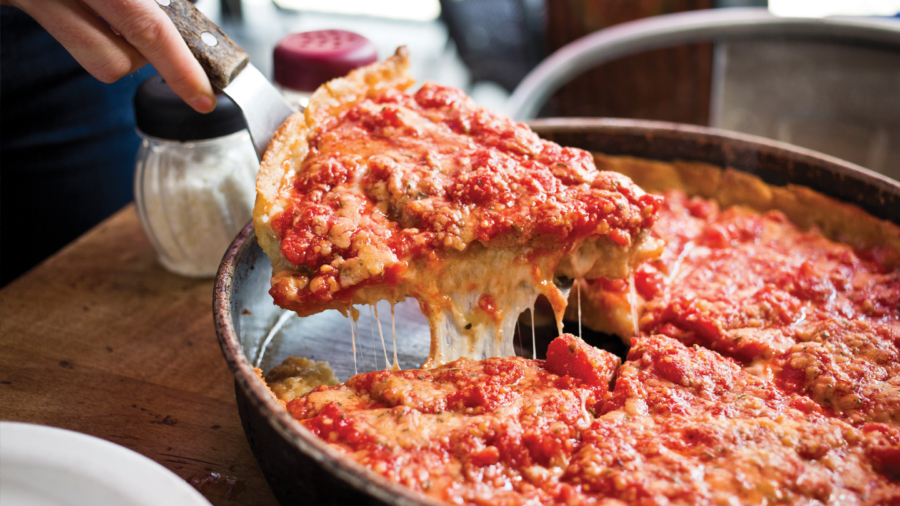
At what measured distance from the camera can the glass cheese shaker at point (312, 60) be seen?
2098 millimetres

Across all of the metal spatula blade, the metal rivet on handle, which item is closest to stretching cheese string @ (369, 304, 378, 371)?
the metal spatula blade

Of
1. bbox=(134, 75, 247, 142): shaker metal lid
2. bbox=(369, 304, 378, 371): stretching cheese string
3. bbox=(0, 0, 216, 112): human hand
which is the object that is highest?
bbox=(0, 0, 216, 112): human hand

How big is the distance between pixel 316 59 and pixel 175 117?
0.54m

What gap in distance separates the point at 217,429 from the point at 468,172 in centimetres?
86

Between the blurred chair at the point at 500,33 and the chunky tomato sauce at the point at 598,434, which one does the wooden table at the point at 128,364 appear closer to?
the chunky tomato sauce at the point at 598,434

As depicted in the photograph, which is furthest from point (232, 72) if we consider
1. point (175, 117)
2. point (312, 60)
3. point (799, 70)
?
point (799, 70)

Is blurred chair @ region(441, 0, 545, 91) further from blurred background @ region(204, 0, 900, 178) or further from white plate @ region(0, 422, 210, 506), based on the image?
white plate @ region(0, 422, 210, 506)

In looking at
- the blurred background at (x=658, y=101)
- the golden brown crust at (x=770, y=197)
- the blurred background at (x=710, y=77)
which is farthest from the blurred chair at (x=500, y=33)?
the golden brown crust at (x=770, y=197)

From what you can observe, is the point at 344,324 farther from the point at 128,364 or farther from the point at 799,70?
the point at 799,70

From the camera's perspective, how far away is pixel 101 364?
66.5 inches

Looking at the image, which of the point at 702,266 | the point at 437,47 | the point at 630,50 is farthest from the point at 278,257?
the point at 437,47

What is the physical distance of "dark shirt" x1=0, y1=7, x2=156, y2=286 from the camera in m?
2.25

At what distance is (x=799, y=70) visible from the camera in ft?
9.84

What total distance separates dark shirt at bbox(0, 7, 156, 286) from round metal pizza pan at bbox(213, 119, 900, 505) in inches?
45.7
